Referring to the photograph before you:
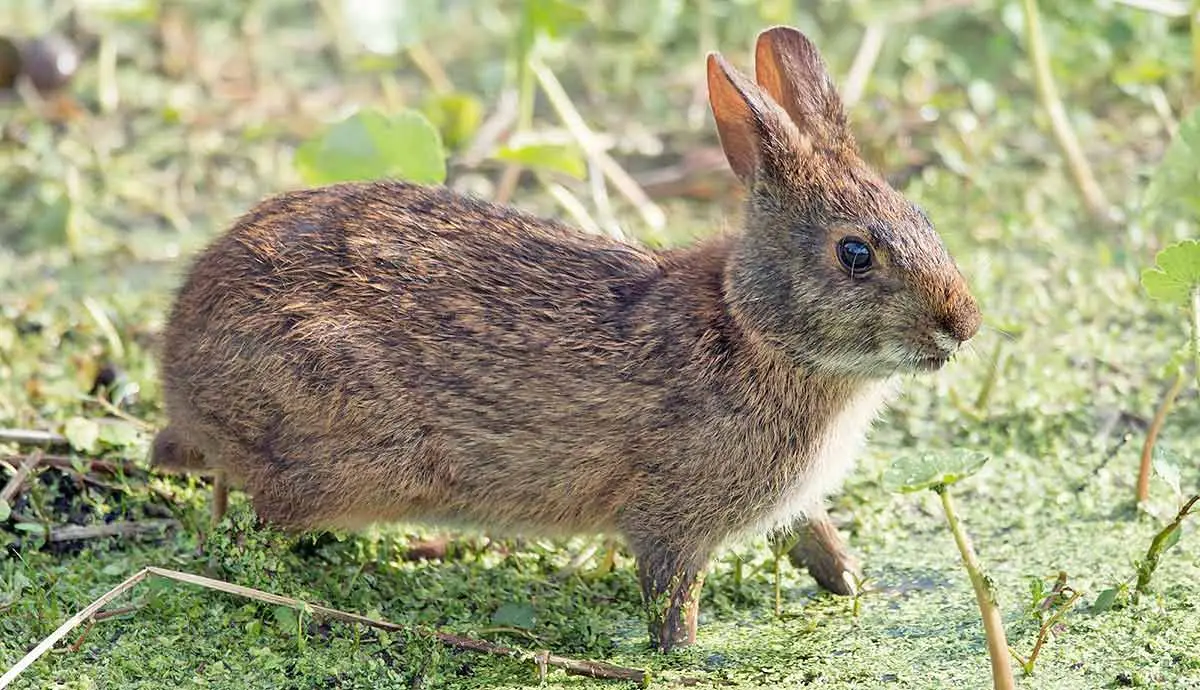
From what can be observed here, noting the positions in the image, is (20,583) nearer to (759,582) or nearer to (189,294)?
(189,294)

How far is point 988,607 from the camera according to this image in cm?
387

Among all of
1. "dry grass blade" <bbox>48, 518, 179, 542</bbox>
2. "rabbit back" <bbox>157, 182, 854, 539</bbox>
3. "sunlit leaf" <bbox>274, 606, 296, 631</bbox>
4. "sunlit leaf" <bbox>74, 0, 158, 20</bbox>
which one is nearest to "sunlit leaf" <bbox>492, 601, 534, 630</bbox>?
"rabbit back" <bbox>157, 182, 854, 539</bbox>

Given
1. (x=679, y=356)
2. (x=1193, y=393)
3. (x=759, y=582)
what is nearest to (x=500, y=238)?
(x=679, y=356)

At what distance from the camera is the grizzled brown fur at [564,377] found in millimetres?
4516

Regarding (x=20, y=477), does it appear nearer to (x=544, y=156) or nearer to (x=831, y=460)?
(x=544, y=156)

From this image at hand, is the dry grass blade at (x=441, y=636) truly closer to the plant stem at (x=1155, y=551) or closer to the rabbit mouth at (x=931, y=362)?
the rabbit mouth at (x=931, y=362)

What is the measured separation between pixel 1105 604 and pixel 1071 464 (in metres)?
1.14

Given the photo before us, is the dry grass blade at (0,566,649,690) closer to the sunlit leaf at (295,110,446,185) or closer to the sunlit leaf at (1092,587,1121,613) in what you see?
the sunlit leaf at (1092,587,1121,613)

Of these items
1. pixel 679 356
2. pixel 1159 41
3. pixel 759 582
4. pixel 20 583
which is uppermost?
pixel 1159 41

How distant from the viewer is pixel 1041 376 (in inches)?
234

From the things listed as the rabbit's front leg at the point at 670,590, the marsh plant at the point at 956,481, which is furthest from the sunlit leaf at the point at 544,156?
the marsh plant at the point at 956,481

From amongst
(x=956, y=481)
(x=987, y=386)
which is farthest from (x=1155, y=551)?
(x=987, y=386)

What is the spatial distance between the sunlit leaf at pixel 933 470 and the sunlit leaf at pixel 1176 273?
2.85ft

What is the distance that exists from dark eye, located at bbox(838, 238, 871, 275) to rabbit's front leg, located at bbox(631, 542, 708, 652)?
2.85 ft
